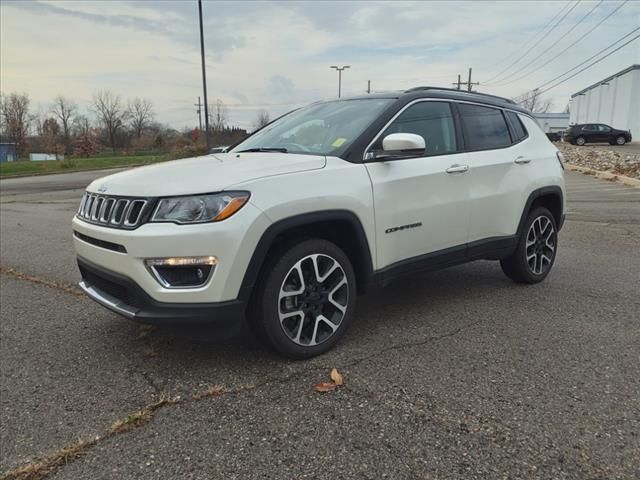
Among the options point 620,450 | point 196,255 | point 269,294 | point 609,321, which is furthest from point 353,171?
point 609,321

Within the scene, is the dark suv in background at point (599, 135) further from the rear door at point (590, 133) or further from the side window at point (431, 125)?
the side window at point (431, 125)

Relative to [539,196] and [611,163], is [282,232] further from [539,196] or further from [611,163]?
[611,163]

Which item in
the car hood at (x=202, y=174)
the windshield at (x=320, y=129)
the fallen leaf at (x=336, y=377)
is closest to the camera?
the car hood at (x=202, y=174)

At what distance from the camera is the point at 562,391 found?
291 cm

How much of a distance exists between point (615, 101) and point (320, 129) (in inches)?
2674

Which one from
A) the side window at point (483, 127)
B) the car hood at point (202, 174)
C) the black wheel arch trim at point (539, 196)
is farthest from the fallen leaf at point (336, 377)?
the black wheel arch trim at point (539, 196)

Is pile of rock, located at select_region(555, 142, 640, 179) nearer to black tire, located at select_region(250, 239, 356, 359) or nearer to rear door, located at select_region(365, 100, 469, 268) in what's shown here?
rear door, located at select_region(365, 100, 469, 268)

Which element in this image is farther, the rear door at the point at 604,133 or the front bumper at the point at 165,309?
the rear door at the point at 604,133

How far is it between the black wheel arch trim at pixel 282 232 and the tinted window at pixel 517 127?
2.24 m

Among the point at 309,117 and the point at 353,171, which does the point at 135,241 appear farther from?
the point at 309,117

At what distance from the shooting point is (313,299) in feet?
10.9

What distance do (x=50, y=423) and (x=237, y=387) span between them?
3.20 ft

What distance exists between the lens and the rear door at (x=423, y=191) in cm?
359

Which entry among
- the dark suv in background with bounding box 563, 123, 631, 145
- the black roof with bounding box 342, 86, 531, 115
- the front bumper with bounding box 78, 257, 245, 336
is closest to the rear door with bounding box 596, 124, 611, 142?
the dark suv in background with bounding box 563, 123, 631, 145
